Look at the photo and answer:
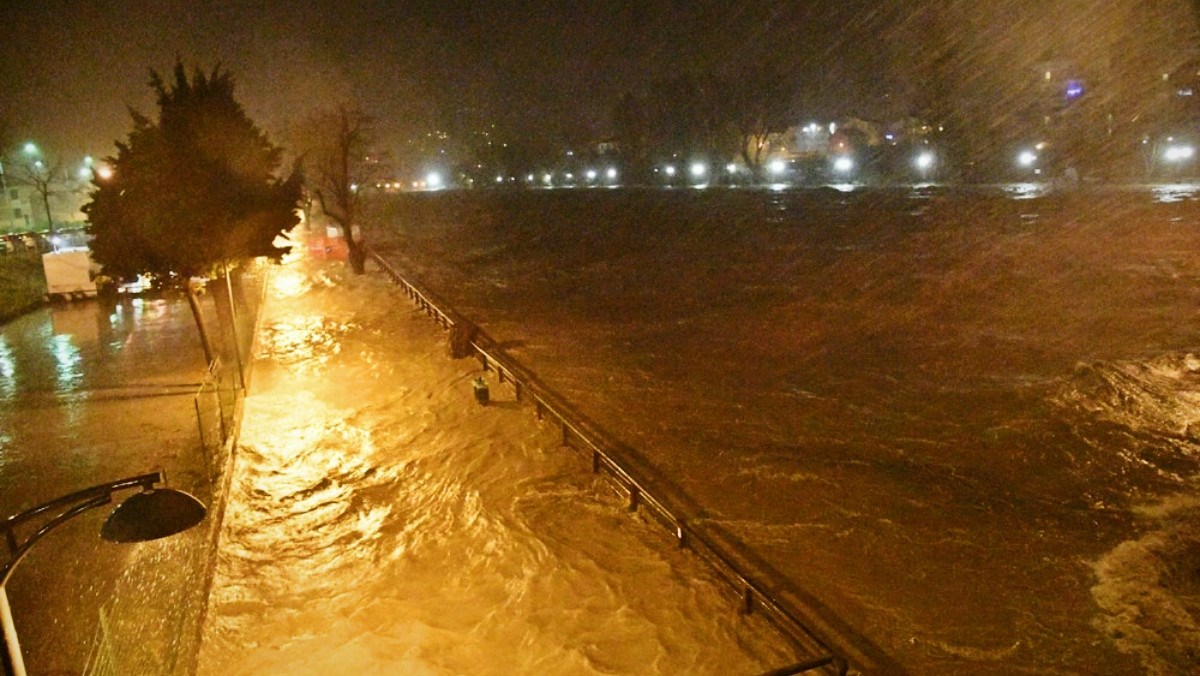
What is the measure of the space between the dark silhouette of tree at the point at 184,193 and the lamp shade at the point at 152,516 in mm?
13358

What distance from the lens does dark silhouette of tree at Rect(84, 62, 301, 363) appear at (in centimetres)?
1566

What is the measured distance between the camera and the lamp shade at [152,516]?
4.02 m

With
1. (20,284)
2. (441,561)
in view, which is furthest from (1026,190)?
(20,284)

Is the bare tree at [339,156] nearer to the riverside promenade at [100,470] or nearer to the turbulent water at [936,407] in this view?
the turbulent water at [936,407]

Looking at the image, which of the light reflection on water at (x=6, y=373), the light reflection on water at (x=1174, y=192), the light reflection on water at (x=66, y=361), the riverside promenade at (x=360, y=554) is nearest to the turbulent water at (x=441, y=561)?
the riverside promenade at (x=360, y=554)

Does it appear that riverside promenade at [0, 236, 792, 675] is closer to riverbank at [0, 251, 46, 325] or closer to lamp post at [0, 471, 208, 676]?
lamp post at [0, 471, 208, 676]

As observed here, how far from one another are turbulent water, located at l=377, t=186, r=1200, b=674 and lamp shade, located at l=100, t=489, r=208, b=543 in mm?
6377

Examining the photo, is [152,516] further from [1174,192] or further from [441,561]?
[1174,192]

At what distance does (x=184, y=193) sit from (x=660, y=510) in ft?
39.3

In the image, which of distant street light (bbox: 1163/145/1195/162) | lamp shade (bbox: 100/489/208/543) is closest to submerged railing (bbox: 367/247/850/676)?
lamp shade (bbox: 100/489/208/543)

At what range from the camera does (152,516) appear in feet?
13.5

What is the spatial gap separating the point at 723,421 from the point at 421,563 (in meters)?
7.04

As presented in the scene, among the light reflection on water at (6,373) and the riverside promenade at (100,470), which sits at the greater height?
the riverside promenade at (100,470)

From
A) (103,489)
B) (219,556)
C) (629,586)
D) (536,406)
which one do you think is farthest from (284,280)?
(103,489)
